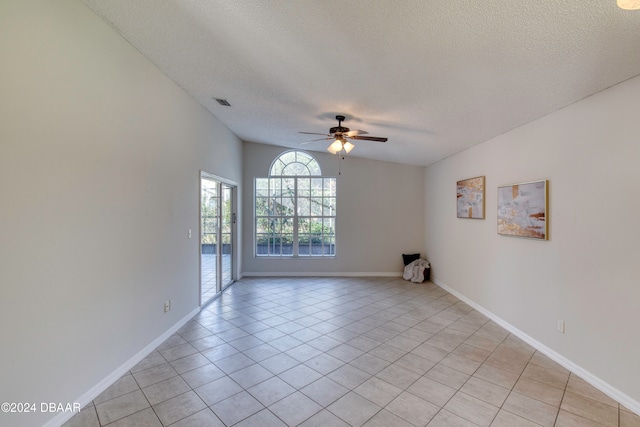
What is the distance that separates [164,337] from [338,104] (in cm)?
343

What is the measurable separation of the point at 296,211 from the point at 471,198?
3.65 meters

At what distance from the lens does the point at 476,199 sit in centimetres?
436

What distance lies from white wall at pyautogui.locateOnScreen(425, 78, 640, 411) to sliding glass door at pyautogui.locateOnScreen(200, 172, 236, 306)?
4.26 m

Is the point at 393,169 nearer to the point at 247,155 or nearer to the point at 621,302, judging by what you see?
the point at 247,155

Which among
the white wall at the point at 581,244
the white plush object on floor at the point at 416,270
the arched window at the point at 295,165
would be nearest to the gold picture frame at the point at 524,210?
the white wall at the point at 581,244

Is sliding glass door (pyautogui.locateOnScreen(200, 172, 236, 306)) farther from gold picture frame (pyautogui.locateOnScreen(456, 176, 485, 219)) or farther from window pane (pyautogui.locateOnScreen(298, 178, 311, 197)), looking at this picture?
gold picture frame (pyautogui.locateOnScreen(456, 176, 485, 219))

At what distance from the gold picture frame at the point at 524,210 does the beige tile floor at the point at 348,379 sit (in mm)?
1281

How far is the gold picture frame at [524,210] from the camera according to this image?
3.02 metres

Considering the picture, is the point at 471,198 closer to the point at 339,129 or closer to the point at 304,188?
the point at 339,129

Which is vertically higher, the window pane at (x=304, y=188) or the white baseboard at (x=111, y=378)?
the window pane at (x=304, y=188)

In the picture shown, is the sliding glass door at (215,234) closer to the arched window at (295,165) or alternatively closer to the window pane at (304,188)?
the arched window at (295,165)

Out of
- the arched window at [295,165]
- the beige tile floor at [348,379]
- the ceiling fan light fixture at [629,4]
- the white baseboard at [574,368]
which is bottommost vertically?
the beige tile floor at [348,379]

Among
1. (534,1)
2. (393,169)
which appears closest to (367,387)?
(534,1)

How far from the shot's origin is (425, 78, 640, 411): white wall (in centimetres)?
222
